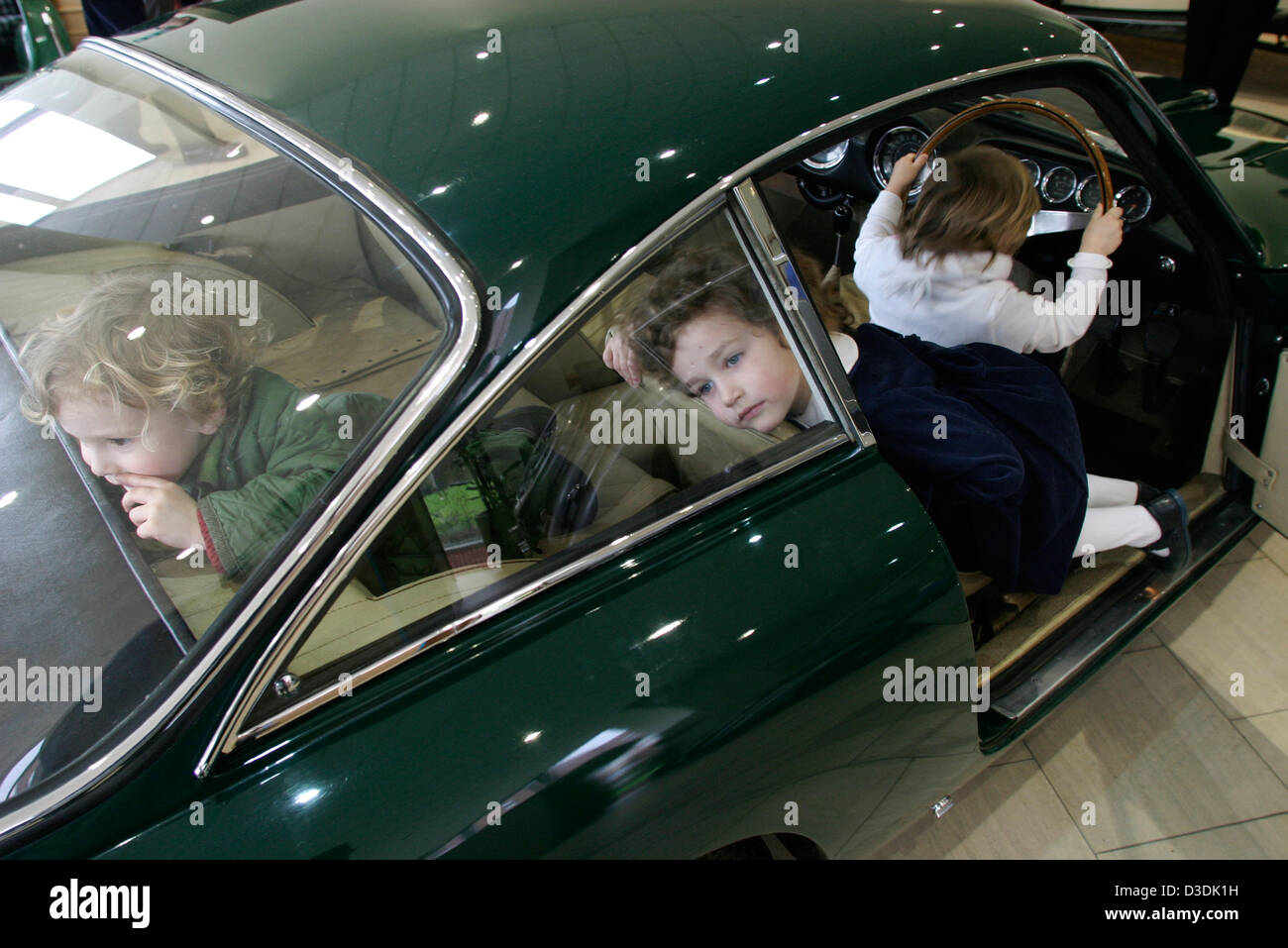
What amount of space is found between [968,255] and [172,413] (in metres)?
1.61

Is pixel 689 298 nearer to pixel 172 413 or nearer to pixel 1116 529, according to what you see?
pixel 172 413

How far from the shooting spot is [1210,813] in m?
1.92

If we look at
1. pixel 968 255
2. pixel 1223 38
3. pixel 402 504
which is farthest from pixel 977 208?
pixel 1223 38

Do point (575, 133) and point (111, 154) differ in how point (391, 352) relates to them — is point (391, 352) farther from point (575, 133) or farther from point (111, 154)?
point (111, 154)

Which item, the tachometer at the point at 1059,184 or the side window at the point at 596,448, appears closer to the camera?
the side window at the point at 596,448

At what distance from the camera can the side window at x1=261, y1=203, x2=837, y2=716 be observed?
3.42ft

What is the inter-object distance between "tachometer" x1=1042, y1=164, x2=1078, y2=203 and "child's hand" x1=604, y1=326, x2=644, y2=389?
1.55 m

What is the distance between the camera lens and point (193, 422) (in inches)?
41.4

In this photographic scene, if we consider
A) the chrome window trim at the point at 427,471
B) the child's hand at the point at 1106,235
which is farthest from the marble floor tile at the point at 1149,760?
the chrome window trim at the point at 427,471

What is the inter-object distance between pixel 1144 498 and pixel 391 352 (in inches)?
72.7

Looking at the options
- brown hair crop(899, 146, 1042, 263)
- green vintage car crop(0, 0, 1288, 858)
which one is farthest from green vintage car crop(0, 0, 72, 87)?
brown hair crop(899, 146, 1042, 263)

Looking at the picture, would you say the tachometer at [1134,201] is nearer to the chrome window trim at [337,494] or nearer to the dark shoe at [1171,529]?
the dark shoe at [1171,529]

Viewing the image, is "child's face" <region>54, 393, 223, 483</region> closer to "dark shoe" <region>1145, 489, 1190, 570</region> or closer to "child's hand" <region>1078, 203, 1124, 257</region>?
"child's hand" <region>1078, 203, 1124, 257</region>

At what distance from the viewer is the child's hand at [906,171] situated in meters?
1.76
